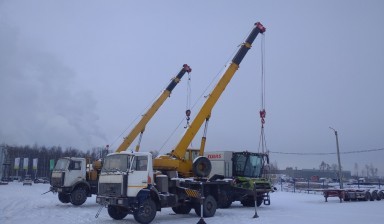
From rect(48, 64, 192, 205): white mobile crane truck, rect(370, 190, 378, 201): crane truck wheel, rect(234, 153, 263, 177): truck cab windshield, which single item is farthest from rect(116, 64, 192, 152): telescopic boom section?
rect(370, 190, 378, 201): crane truck wheel

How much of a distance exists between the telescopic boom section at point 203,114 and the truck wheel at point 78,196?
6133mm

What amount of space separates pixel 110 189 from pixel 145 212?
1.59 meters

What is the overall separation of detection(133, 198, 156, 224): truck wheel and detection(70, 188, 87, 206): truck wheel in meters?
7.79

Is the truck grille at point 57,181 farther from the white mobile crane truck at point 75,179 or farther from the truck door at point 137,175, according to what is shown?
the truck door at point 137,175

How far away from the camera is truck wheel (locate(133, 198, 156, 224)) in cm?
1276

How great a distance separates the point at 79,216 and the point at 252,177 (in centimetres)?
1040

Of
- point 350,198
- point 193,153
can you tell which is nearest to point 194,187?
point 193,153

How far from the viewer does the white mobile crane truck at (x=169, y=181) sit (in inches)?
510

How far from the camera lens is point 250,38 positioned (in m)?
20.6

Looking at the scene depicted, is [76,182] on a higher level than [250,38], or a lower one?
lower

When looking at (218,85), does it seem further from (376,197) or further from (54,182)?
(376,197)

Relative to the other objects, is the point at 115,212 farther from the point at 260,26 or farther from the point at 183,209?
the point at 260,26

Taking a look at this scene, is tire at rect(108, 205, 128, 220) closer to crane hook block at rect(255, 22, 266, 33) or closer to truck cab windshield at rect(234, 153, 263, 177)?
truck cab windshield at rect(234, 153, 263, 177)

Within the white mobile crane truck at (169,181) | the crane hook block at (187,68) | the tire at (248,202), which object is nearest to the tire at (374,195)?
the tire at (248,202)
